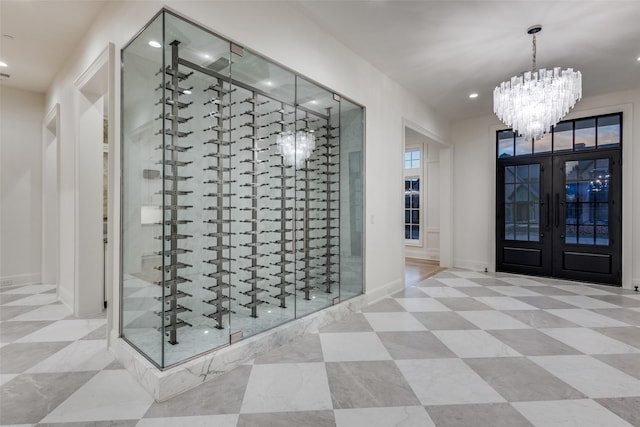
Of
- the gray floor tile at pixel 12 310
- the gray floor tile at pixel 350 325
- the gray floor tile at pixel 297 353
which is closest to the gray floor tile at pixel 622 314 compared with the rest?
the gray floor tile at pixel 350 325

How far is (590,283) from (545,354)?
364 cm

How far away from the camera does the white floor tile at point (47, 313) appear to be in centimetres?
330

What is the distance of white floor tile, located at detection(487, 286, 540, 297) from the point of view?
4316 millimetres

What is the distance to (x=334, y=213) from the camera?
3623 mm

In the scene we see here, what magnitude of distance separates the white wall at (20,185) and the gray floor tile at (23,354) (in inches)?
114

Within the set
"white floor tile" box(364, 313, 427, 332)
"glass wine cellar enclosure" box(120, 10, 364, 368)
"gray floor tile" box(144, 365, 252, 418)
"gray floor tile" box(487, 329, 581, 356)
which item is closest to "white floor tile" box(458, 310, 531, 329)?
"gray floor tile" box(487, 329, 581, 356)

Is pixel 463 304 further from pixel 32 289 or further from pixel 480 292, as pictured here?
pixel 32 289

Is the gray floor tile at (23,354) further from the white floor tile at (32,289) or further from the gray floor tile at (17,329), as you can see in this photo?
the white floor tile at (32,289)

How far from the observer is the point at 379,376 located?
85.0 inches

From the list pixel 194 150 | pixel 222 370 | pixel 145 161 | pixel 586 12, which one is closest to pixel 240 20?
pixel 194 150

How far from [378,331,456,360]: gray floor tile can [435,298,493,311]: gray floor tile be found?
1025mm

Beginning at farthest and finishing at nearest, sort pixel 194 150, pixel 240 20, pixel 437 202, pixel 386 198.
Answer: pixel 437 202, pixel 386 198, pixel 194 150, pixel 240 20

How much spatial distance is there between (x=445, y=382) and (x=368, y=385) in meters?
0.53

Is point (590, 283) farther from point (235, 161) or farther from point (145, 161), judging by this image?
point (145, 161)
